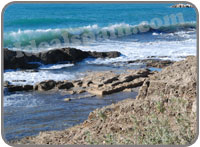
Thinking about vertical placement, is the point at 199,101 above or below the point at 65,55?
above

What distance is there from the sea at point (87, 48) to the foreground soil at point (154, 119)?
629 mm

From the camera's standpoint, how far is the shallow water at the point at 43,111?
493 cm

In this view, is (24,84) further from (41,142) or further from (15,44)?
(41,142)

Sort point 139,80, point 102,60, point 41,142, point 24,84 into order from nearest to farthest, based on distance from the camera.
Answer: point 41,142
point 24,84
point 139,80
point 102,60

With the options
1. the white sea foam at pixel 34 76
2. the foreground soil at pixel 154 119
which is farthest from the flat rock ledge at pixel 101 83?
the foreground soil at pixel 154 119

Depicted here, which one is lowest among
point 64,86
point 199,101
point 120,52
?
point 64,86

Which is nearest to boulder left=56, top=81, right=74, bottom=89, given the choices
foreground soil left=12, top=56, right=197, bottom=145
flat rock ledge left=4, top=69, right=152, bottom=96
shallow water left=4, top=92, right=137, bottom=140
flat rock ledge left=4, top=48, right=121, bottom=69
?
flat rock ledge left=4, top=69, right=152, bottom=96

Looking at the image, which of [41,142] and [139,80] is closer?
[41,142]

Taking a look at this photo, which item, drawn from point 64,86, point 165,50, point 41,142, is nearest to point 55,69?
point 64,86

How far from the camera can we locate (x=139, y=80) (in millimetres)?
9125

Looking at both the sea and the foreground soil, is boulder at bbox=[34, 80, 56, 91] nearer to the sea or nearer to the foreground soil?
the sea

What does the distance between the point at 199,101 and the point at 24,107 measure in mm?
3383

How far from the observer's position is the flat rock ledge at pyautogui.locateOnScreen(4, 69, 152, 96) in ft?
28.7

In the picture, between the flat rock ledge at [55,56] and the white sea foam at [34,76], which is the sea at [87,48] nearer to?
the white sea foam at [34,76]
